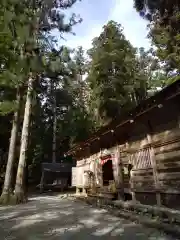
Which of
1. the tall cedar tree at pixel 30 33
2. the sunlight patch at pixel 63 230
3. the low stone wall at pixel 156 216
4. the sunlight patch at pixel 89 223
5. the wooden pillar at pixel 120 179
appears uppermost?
the tall cedar tree at pixel 30 33

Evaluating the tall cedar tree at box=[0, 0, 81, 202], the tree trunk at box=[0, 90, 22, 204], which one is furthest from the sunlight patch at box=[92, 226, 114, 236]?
the tree trunk at box=[0, 90, 22, 204]

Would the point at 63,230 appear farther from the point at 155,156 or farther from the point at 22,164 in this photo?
the point at 22,164

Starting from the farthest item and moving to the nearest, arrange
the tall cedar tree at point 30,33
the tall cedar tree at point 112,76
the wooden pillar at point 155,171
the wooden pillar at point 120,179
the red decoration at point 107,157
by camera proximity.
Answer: the tall cedar tree at point 112,76
the red decoration at point 107,157
the wooden pillar at point 120,179
the wooden pillar at point 155,171
the tall cedar tree at point 30,33

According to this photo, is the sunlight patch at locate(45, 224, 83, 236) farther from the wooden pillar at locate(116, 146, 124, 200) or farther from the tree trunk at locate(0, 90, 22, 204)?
the tree trunk at locate(0, 90, 22, 204)

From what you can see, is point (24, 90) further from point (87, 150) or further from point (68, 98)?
point (68, 98)

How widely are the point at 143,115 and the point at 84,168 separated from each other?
9.77 meters

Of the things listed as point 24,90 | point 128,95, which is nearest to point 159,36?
point 24,90

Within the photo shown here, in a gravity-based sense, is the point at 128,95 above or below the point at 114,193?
above

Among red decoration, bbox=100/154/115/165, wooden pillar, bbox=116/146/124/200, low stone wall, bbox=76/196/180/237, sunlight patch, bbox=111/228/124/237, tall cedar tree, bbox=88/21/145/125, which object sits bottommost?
sunlight patch, bbox=111/228/124/237

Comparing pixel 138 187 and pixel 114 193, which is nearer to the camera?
pixel 138 187

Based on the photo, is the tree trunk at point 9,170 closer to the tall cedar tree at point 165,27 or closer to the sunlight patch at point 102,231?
the sunlight patch at point 102,231

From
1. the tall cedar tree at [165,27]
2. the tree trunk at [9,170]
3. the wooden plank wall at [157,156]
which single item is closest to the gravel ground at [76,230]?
the wooden plank wall at [157,156]

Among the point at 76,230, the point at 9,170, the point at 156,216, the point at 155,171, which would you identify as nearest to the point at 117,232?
the point at 76,230

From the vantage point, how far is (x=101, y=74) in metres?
31.2
